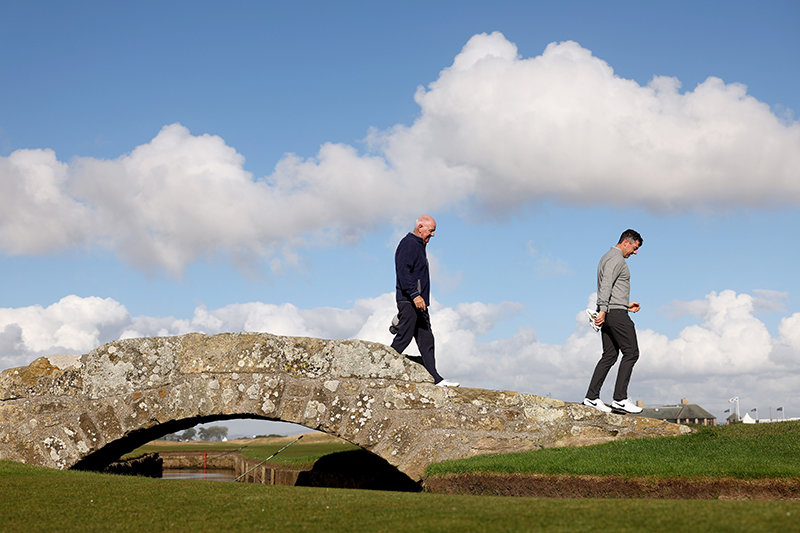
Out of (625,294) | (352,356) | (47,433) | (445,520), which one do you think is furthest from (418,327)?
(445,520)

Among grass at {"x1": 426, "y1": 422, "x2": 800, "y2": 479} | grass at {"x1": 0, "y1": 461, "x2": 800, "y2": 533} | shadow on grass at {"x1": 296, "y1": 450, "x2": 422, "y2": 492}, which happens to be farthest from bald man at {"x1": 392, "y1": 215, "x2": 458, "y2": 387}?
grass at {"x1": 0, "y1": 461, "x2": 800, "y2": 533}

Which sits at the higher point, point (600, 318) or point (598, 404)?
point (600, 318)

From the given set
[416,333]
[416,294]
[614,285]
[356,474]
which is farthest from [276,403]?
[614,285]

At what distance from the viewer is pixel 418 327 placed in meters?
11.2

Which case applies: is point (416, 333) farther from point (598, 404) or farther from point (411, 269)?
point (598, 404)

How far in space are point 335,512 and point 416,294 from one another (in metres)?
5.56

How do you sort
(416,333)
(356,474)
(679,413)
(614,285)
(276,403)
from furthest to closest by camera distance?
(679,413) → (356,474) → (416,333) → (614,285) → (276,403)

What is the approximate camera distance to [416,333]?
11.3m

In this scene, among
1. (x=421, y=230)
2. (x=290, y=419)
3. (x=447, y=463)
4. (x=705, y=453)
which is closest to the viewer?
(x=705, y=453)

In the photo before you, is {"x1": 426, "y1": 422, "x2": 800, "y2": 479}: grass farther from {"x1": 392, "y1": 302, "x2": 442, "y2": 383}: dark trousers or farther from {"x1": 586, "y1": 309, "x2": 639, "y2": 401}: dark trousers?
{"x1": 392, "y1": 302, "x2": 442, "y2": 383}: dark trousers

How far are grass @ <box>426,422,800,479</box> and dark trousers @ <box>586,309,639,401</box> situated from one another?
3.41ft

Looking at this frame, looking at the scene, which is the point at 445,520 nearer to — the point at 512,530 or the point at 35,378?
the point at 512,530

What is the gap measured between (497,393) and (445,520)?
19.3 feet

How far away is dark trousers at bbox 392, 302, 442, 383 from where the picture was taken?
1098 cm
